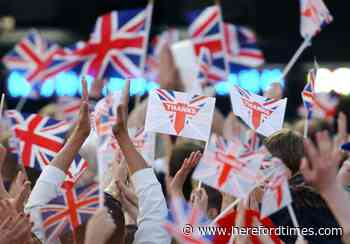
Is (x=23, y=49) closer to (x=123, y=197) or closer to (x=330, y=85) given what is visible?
(x=330, y=85)

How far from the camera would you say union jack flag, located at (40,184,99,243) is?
4758 millimetres

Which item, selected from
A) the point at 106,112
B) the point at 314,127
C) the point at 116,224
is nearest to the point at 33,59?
the point at 314,127

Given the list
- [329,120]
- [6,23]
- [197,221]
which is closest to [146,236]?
[197,221]

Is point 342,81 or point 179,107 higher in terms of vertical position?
point 179,107

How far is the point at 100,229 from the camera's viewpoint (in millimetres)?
4203

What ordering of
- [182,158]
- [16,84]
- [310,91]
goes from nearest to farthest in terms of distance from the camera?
[182,158], [310,91], [16,84]

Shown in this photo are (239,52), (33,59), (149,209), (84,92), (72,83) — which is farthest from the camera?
(72,83)

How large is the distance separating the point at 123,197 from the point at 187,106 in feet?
1.53

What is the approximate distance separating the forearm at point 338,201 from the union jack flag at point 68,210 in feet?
4.66

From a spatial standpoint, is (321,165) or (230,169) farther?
(230,169)

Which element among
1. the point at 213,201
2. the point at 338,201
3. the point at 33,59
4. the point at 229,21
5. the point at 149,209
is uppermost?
the point at 338,201

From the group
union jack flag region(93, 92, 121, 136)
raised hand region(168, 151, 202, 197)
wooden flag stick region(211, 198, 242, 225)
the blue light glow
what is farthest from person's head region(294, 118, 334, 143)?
the blue light glow

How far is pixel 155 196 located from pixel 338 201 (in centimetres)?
109

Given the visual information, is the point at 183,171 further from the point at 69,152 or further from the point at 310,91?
the point at 310,91
